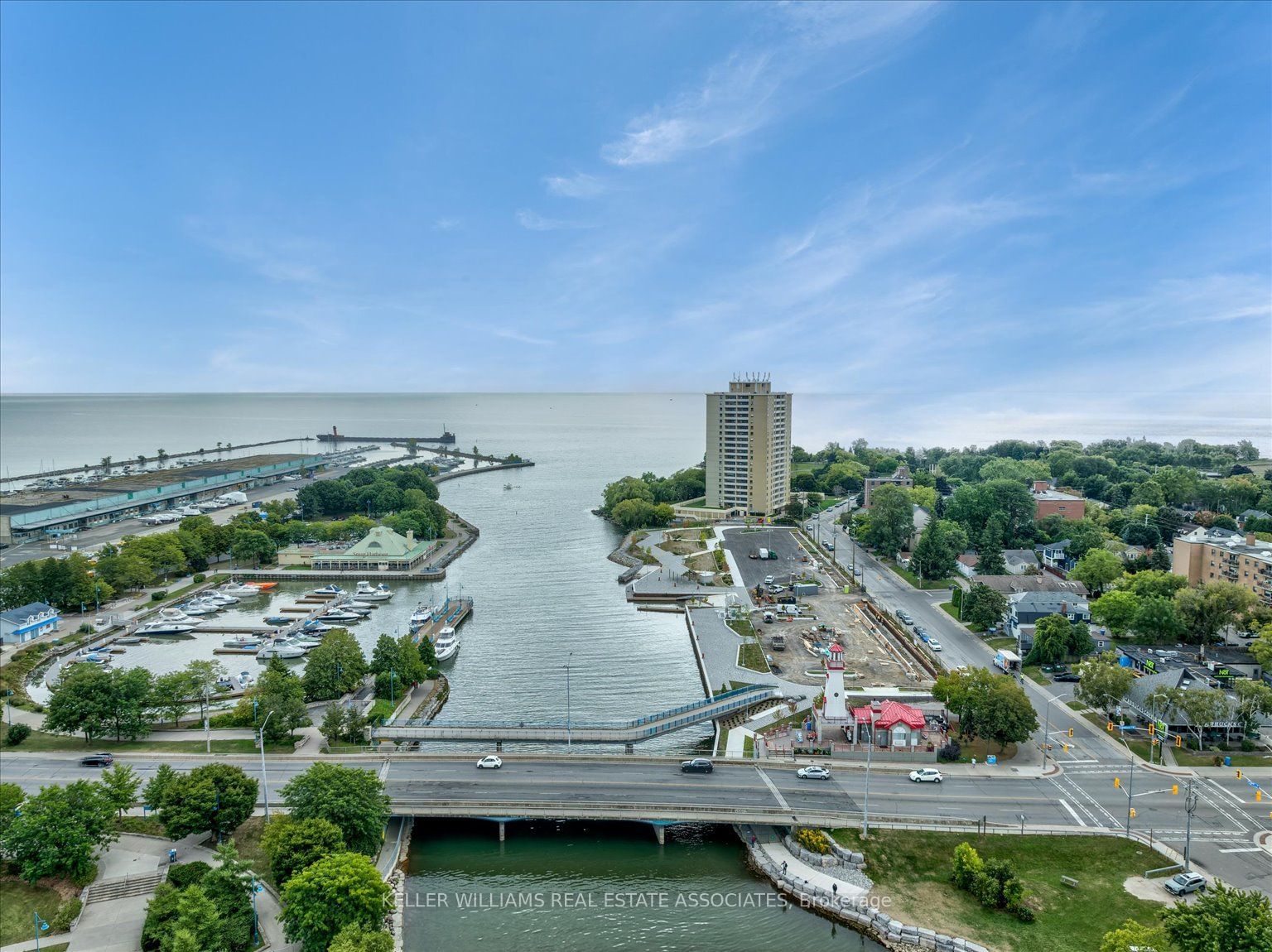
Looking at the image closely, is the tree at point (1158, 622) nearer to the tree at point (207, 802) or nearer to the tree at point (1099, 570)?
the tree at point (1099, 570)

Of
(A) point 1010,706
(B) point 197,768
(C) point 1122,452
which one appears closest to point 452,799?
(B) point 197,768

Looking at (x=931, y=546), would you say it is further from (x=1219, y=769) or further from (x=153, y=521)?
(x=153, y=521)

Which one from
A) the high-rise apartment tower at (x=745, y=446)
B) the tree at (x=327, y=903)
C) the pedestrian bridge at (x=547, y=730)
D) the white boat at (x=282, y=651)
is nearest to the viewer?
the tree at (x=327, y=903)

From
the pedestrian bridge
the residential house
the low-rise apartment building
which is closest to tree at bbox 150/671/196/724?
the pedestrian bridge

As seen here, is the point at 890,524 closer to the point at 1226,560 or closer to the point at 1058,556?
the point at 1058,556

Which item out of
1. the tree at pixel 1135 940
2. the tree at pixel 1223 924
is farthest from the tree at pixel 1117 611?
the tree at pixel 1135 940

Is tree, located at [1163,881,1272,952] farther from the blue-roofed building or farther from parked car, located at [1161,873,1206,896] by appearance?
the blue-roofed building
